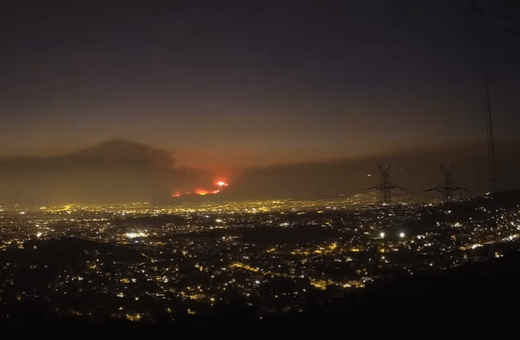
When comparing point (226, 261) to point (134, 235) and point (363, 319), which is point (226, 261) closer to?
point (363, 319)

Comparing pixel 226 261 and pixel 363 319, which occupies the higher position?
pixel 363 319

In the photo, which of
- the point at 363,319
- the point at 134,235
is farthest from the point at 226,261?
the point at 134,235

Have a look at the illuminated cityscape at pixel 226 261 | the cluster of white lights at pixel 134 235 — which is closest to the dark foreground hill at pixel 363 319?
the illuminated cityscape at pixel 226 261

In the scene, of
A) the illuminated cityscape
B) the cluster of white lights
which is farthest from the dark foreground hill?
the cluster of white lights

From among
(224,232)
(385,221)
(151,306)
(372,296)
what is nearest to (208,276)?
(151,306)

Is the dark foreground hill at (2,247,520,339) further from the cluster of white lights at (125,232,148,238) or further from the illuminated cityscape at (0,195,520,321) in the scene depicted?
the cluster of white lights at (125,232,148,238)

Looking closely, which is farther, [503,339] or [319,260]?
[319,260]

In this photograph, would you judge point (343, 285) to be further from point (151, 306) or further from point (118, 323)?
point (118, 323)

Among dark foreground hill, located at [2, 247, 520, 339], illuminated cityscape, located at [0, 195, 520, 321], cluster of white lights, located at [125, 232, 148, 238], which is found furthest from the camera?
cluster of white lights, located at [125, 232, 148, 238]
